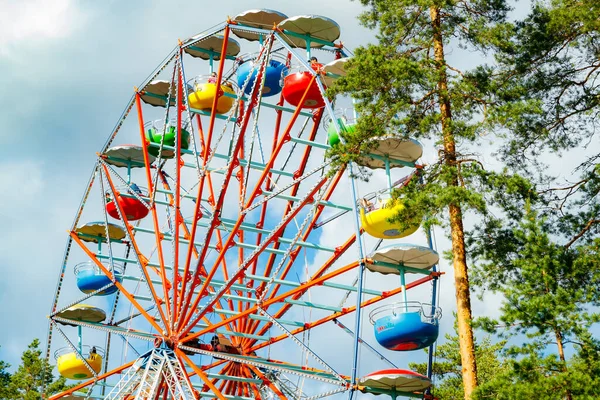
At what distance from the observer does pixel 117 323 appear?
829 inches

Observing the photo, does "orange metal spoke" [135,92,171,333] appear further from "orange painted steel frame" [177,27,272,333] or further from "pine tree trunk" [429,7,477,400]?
"pine tree trunk" [429,7,477,400]

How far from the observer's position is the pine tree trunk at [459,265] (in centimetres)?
1182

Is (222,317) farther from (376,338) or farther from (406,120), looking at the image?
(406,120)

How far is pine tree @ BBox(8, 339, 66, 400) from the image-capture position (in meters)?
32.3

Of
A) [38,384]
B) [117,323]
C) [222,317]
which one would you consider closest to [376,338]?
[222,317]

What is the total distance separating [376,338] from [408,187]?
2.65m

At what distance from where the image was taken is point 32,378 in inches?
1300

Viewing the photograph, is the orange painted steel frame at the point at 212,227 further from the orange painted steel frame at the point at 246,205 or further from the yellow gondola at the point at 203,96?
the yellow gondola at the point at 203,96

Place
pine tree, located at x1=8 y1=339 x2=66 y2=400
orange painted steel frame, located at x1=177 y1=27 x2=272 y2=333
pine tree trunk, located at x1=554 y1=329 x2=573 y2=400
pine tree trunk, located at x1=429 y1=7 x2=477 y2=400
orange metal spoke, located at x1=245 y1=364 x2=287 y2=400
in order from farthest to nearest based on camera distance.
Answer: pine tree, located at x1=8 y1=339 x2=66 y2=400
orange metal spoke, located at x1=245 y1=364 x2=287 y2=400
orange painted steel frame, located at x1=177 y1=27 x2=272 y2=333
pine tree trunk, located at x1=429 y1=7 x2=477 y2=400
pine tree trunk, located at x1=554 y1=329 x2=573 y2=400

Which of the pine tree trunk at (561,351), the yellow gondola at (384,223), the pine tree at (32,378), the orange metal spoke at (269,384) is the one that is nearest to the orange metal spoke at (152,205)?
the orange metal spoke at (269,384)

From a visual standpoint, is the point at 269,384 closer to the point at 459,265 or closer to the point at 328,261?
the point at 328,261

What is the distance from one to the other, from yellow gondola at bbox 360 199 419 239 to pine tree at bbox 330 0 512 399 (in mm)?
493

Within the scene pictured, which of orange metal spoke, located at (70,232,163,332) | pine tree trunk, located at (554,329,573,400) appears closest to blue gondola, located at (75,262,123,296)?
orange metal spoke, located at (70,232,163,332)

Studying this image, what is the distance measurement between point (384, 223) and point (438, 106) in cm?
211
